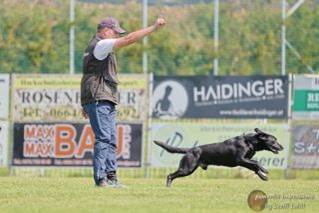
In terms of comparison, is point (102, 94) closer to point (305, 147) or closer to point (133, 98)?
point (133, 98)

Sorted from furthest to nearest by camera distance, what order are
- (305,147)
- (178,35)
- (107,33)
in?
(178,35)
(305,147)
(107,33)

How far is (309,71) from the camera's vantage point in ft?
82.1

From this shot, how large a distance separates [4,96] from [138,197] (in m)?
7.43

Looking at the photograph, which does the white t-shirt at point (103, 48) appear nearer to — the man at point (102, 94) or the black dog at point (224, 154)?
the man at point (102, 94)

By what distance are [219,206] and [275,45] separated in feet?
50.1

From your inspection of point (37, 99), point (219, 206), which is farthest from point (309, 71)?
point (219, 206)

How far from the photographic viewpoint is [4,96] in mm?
18562

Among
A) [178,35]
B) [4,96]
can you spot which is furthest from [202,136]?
[178,35]

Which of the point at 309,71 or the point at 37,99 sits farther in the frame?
the point at 309,71

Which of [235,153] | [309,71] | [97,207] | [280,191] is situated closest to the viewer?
[97,207]

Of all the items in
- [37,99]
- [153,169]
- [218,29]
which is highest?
[218,29]

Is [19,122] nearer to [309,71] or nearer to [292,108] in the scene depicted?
[292,108]

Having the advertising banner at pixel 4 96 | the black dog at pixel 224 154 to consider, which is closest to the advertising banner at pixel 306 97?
the black dog at pixel 224 154

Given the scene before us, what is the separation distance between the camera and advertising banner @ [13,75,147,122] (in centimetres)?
1855
